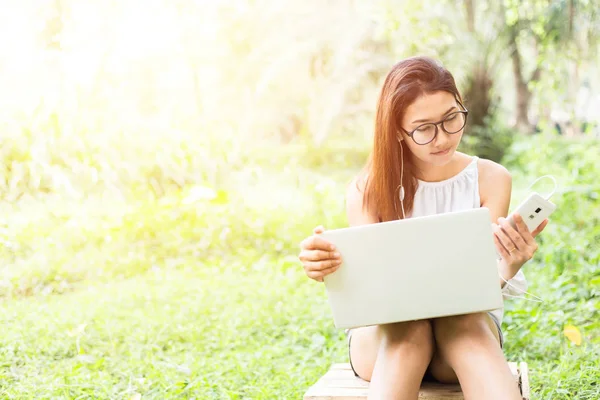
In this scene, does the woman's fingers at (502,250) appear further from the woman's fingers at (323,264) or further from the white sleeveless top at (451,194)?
the woman's fingers at (323,264)

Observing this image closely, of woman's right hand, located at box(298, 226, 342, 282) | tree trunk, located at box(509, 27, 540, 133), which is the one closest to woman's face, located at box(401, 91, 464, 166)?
woman's right hand, located at box(298, 226, 342, 282)

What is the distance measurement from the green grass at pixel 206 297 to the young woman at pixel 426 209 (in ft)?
2.56

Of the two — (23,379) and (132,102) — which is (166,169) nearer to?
(132,102)

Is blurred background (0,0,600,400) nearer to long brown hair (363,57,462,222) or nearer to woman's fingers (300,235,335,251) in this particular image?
long brown hair (363,57,462,222)

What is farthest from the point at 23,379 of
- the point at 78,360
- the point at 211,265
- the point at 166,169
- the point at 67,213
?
the point at 166,169

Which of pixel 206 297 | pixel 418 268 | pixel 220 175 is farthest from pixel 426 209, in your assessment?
pixel 220 175

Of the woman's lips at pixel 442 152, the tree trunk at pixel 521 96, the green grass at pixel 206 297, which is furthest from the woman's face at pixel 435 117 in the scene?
the tree trunk at pixel 521 96

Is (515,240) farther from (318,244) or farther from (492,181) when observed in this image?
(318,244)

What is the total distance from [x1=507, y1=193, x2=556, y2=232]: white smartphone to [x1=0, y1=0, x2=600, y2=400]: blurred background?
0.90 m

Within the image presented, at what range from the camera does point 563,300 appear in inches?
123

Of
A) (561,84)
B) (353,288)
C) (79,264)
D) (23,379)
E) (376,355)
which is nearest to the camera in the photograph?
(353,288)

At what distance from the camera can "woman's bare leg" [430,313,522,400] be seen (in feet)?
4.87

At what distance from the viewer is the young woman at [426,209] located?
155 centimetres

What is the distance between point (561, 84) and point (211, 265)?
4.42 meters
